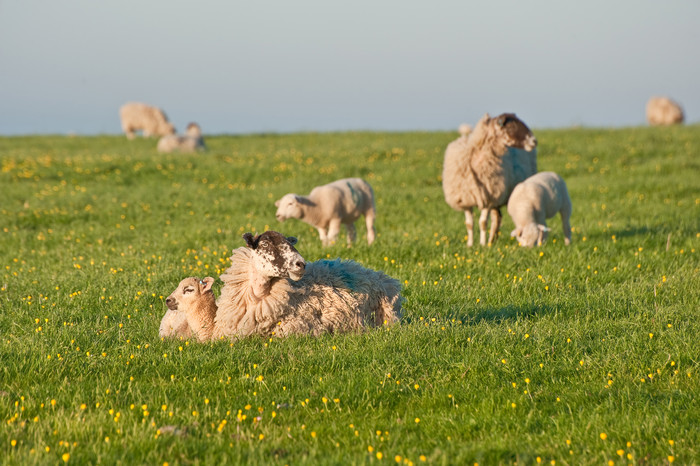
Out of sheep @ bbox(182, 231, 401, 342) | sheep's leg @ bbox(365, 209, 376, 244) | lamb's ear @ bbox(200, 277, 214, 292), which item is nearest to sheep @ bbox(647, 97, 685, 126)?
sheep's leg @ bbox(365, 209, 376, 244)

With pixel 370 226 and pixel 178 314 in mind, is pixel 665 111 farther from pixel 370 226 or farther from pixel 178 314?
pixel 178 314

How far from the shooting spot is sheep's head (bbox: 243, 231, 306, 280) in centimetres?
640

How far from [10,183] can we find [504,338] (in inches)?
844

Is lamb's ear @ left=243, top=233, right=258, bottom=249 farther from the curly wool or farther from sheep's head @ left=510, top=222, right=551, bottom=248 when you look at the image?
sheep's head @ left=510, top=222, right=551, bottom=248

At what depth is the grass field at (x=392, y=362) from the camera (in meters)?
4.84

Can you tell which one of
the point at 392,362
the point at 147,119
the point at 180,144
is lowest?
the point at 392,362

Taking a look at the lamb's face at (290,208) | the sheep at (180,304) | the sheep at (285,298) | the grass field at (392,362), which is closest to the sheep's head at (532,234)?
the grass field at (392,362)

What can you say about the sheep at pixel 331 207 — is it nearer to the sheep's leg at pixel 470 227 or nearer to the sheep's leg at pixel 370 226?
the sheep's leg at pixel 370 226

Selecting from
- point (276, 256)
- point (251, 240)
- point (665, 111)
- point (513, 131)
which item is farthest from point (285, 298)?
point (665, 111)

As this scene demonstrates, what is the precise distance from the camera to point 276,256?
643cm

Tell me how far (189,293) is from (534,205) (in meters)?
6.80

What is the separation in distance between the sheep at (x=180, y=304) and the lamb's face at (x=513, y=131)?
698cm

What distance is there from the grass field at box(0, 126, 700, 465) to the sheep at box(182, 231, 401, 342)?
0.21m

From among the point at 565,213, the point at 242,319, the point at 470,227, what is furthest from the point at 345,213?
the point at 242,319
